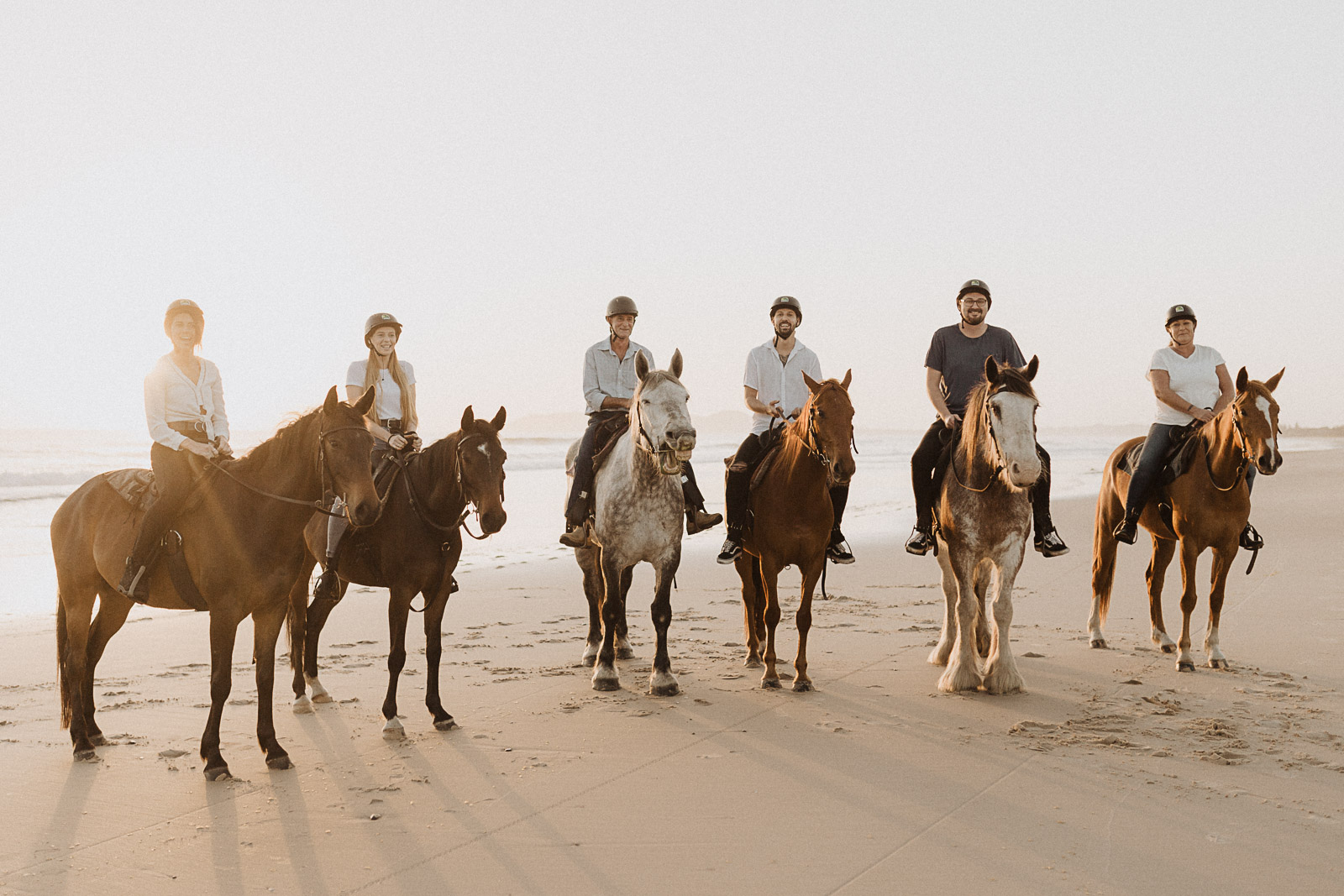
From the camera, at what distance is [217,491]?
5012mm

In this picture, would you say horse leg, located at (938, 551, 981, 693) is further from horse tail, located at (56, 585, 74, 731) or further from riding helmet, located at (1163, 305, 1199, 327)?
horse tail, located at (56, 585, 74, 731)

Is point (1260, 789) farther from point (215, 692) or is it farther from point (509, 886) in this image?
point (215, 692)

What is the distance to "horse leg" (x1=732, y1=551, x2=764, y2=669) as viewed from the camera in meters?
7.16

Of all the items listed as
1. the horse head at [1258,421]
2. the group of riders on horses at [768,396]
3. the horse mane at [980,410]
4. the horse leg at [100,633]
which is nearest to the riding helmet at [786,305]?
the group of riders on horses at [768,396]

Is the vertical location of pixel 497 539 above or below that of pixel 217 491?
below

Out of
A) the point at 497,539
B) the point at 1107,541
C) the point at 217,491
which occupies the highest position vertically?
the point at 217,491

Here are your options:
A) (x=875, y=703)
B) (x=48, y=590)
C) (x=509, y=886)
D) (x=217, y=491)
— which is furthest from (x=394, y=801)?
(x=48, y=590)

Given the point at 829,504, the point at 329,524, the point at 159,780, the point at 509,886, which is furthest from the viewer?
the point at 829,504

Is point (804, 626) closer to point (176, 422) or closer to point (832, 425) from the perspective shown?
point (832, 425)

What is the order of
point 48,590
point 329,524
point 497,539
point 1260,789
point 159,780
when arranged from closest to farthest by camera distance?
1. point 1260,789
2. point 159,780
3. point 329,524
4. point 48,590
5. point 497,539

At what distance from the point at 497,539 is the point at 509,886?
1158 cm

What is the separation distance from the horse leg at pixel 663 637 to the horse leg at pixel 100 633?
3.24 m

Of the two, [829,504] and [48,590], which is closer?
[829,504]

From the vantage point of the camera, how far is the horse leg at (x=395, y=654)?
17.7 feet
